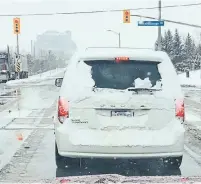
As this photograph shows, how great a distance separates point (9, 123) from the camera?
1225 centimetres

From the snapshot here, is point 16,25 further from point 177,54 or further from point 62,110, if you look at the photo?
point 177,54

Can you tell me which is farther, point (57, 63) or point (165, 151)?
point (57, 63)

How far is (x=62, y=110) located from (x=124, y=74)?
3.25 ft

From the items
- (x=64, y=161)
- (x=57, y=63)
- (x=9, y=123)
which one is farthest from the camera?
(x=57, y=63)

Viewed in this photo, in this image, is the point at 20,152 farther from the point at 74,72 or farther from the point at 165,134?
the point at 165,134

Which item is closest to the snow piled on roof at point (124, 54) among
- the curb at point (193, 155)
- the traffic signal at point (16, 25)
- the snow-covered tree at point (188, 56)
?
the curb at point (193, 155)

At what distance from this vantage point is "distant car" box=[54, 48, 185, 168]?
19.9ft

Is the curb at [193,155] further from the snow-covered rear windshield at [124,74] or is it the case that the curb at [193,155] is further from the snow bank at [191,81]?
the snow bank at [191,81]

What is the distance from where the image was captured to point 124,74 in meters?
6.38

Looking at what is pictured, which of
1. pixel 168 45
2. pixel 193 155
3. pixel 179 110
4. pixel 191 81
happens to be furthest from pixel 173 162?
pixel 168 45

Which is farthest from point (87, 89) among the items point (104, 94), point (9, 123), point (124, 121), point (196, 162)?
point (9, 123)

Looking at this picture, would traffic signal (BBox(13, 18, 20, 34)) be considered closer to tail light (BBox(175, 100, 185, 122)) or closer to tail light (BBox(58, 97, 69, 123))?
tail light (BBox(58, 97, 69, 123))

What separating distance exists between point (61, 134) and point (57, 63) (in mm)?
124120

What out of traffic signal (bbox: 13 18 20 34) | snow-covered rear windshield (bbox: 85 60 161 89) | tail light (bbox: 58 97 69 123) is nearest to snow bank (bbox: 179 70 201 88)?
traffic signal (bbox: 13 18 20 34)
